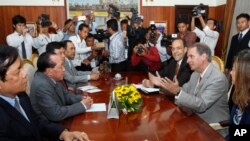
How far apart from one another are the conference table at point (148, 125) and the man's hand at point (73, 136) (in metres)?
0.06

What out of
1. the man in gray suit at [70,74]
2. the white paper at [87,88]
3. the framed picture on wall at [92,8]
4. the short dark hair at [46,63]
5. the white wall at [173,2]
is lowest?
the white paper at [87,88]

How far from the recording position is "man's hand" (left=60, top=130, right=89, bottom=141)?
170 cm

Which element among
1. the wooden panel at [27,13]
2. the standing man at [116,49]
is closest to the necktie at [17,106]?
the standing man at [116,49]

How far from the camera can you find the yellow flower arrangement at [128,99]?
221 cm

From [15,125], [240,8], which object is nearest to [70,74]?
[15,125]

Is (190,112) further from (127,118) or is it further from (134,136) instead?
(134,136)

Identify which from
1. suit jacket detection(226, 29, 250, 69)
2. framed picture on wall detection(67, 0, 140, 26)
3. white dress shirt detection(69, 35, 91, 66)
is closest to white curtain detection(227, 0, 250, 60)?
suit jacket detection(226, 29, 250, 69)

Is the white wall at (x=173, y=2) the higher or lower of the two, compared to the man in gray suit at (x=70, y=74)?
higher

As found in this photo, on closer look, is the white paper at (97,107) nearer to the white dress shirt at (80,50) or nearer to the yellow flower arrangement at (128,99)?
the yellow flower arrangement at (128,99)

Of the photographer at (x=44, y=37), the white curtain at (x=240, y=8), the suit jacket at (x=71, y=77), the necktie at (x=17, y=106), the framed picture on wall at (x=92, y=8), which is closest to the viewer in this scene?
the necktie at (x=17, y=106)

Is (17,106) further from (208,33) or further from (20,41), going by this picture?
(208,33)

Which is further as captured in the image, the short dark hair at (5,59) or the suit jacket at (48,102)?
the suit jacket at (48,102)

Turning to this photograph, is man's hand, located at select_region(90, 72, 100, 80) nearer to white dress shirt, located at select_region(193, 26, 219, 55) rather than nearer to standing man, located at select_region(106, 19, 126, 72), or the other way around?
standing man, located at select_region(106, 19, 126, 72)

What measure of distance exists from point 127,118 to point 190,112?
520 millimetres
